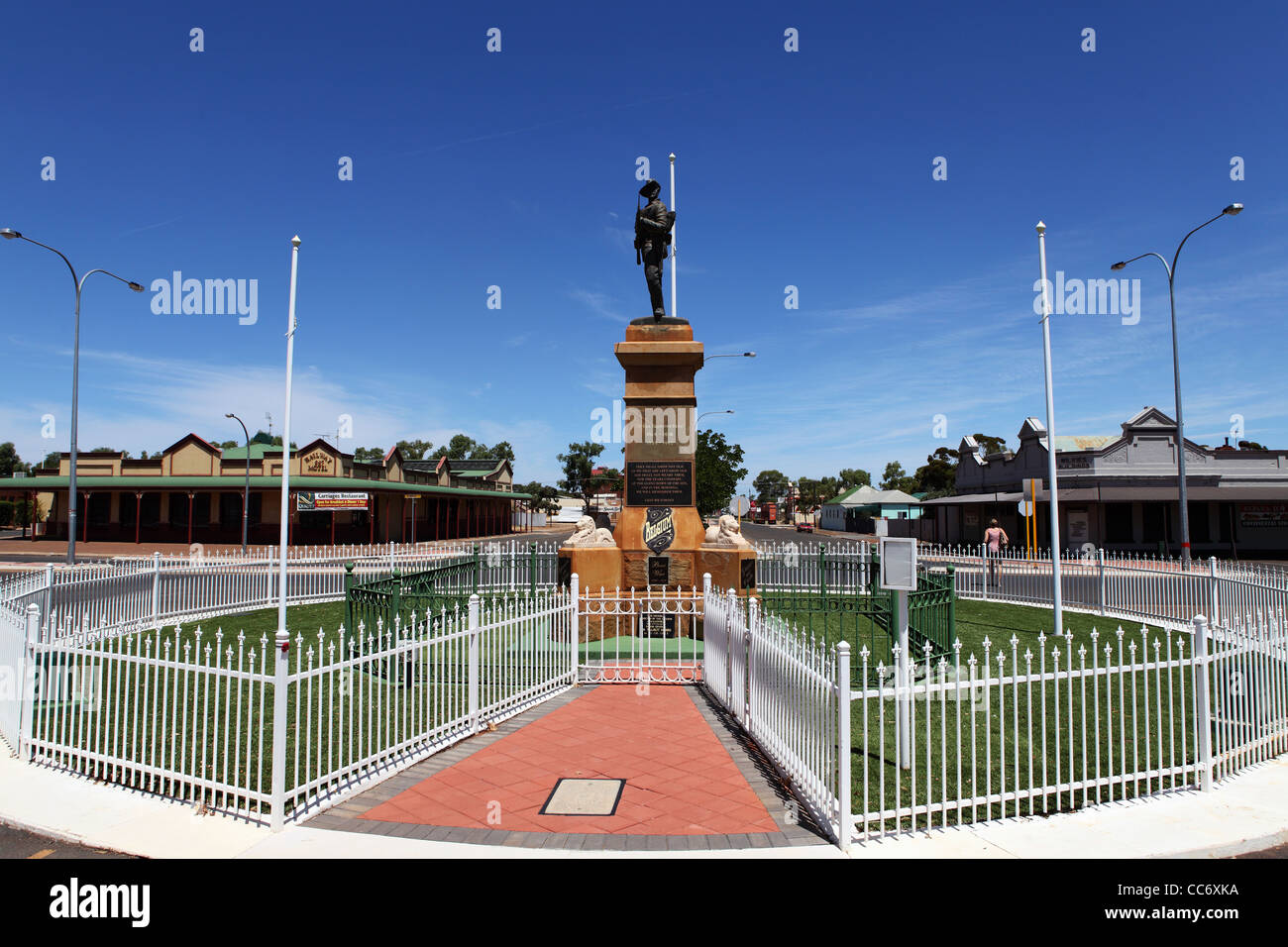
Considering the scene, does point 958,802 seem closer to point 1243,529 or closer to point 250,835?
point 250,835

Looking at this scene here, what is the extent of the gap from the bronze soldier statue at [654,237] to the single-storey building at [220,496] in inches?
1098

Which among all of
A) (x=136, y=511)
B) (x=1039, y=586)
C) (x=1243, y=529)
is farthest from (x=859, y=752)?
(x=136, y=511)

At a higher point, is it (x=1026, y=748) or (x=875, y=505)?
(x=875, y=505)

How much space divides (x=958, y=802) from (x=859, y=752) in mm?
1567

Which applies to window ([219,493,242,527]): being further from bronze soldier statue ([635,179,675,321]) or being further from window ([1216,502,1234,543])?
window ([1216,502,1234,543])

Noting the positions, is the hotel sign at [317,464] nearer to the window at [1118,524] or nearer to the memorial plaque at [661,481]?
the memorial plaque at [661,481]

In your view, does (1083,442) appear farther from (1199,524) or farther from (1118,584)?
(1118,584)

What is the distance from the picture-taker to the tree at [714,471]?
111 feet

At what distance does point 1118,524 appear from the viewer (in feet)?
111

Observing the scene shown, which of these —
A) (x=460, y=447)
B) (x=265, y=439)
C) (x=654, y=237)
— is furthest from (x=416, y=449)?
(x=654, y=237)

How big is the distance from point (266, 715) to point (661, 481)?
6.60 metres

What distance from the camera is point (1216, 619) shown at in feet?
40.8

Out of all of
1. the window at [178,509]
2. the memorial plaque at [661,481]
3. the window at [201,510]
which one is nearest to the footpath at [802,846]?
the memorial plaque at [661,481]
